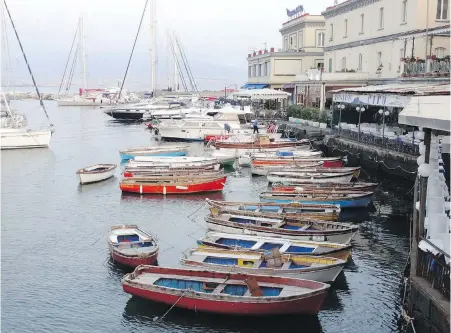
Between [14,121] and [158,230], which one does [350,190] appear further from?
[14,121]

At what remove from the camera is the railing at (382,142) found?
3275 cm

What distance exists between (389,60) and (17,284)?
37.7 metres

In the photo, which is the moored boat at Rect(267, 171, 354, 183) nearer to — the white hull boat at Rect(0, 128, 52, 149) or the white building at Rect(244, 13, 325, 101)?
the white hull boat at Rect(0, 128, 52, 149)

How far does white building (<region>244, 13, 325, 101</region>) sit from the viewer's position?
74.4m

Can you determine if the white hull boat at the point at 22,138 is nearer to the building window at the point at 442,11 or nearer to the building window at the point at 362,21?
Answer: the building window at the point at 362,21

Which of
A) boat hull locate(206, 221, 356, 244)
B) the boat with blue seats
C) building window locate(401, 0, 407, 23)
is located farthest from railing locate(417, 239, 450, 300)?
building window locate(401, 0, 407, 23)

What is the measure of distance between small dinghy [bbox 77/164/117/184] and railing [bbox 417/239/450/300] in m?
26.8

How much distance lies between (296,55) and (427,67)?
37.7 meters

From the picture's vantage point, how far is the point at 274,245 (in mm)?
20797

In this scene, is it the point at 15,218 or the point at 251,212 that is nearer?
the point at 251,212

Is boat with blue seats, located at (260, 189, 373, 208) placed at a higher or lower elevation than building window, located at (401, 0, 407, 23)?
lower

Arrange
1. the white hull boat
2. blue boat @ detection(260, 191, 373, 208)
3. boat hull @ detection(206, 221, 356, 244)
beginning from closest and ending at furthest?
boat hull @ detection(206, 221, 356, 244)
blue boat @ detection(260, 191, 373, 208)
the white hull boat

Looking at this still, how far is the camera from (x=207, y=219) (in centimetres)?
2389

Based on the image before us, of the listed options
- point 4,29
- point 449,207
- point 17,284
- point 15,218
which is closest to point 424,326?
point 449,207
